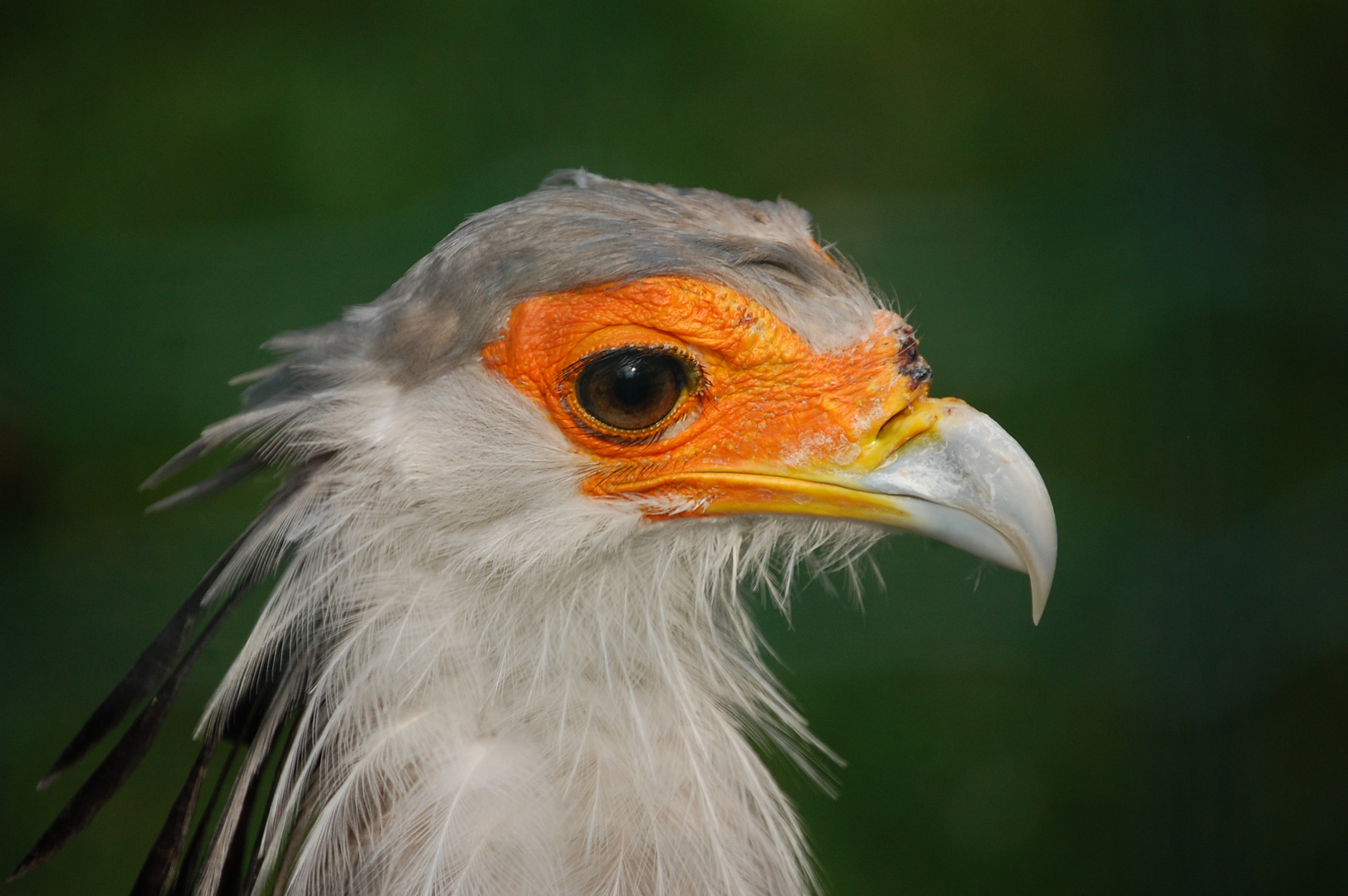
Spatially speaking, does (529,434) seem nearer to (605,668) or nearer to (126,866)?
(605,668)

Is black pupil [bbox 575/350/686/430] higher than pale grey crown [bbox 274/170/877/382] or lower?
lower

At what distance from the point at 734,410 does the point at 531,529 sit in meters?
0.24

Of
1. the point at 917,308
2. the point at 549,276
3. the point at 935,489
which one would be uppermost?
the point at 917,308

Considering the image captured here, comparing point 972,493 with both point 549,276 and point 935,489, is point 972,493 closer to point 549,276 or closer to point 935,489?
point 935,489

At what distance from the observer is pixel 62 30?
2.91 meters

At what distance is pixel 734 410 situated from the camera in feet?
3.48

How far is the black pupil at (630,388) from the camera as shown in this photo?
104cm

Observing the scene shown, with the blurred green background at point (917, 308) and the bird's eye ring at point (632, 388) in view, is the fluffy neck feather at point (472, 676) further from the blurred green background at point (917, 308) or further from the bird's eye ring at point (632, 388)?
the blurred green background at point (917, 308)

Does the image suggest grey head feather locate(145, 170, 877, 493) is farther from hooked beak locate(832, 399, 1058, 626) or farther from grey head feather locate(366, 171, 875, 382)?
hooked beak locate(832, 399, 1058, 626)

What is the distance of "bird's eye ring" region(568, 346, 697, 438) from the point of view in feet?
3.42

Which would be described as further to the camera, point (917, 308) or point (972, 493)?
point (917, 308)

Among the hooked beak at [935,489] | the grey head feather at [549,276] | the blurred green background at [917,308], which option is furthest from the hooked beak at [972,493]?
the blurred green background at [917,308]

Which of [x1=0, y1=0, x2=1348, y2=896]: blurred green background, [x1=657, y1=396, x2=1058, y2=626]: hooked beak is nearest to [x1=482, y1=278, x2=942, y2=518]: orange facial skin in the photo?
[x1=657, y1=396, x2=1058, y2=626]: hooked beak

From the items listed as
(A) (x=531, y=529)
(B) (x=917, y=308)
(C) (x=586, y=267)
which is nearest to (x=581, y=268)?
(C) (x=586, y=267)
